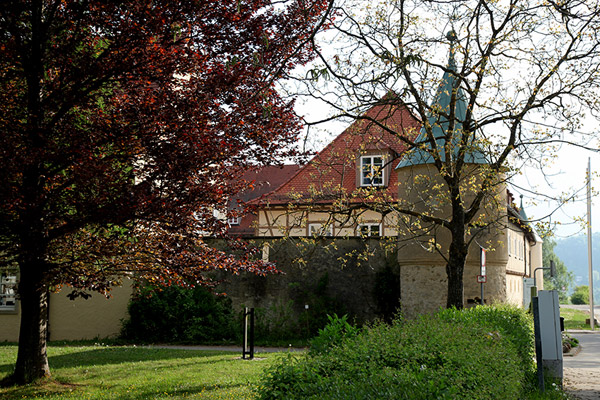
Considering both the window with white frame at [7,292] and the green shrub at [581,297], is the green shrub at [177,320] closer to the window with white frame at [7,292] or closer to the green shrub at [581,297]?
the window with white frame at [7,292]

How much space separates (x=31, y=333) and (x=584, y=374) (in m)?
11.2

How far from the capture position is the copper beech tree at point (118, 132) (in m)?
9.00

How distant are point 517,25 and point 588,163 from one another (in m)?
25.7

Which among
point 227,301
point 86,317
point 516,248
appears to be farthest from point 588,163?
point 86,317

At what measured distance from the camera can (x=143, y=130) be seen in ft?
30.6

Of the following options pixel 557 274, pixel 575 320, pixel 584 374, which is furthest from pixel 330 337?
pixel 557 274

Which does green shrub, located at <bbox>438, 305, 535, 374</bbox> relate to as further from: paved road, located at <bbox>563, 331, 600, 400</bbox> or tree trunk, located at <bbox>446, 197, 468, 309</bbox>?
tree trunk, located at <bbox>446, 197, 468, 309</bbox>

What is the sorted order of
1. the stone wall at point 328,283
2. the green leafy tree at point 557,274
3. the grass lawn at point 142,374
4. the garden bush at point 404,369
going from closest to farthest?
1. the garden bush at point 404,369
2. the grass lawn at point 142,374
3. the stone wall at point 328,283
4. the green leafy tree at point 557,274

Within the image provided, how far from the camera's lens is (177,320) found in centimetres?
1947

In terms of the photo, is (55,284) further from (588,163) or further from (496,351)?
(588,163)

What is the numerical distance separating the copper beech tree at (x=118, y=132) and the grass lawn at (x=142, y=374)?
3.10 ft

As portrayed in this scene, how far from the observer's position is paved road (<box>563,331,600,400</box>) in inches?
426

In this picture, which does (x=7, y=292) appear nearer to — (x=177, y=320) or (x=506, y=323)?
(x=177, y=320)

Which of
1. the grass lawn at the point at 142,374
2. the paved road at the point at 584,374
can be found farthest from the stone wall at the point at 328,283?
the paved road at the point at 584,374
